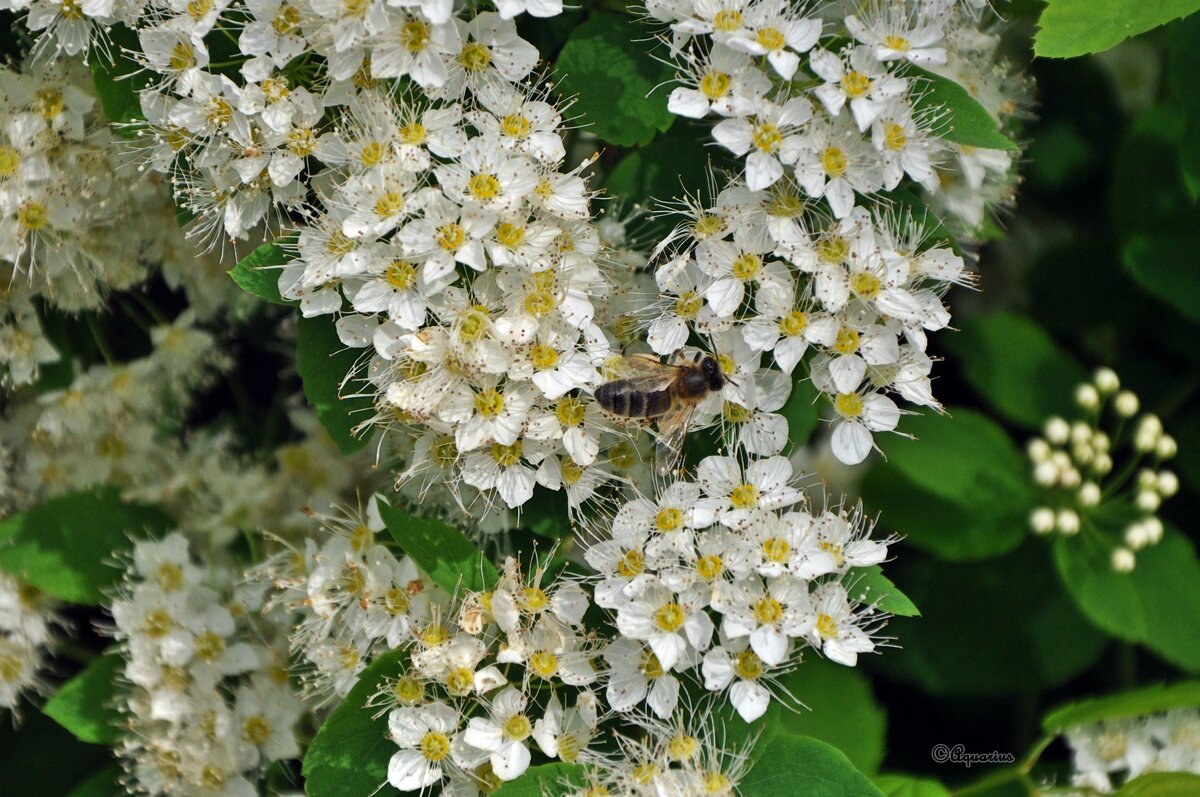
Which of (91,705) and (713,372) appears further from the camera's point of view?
(91,705)

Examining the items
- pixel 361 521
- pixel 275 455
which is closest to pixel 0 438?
pixel 275 455

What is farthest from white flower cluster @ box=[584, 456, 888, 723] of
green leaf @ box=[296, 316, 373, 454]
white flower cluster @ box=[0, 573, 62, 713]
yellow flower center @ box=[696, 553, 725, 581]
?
white flower cluster @ box=[0, 573, 62, 713]

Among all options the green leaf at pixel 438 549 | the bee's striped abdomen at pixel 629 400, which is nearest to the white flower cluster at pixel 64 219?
the green leaf at pixel 438 549

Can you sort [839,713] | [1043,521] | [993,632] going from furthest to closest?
[993,632] < [1043,521] < [839,713]

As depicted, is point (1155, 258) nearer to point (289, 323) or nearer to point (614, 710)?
point (614, 710)

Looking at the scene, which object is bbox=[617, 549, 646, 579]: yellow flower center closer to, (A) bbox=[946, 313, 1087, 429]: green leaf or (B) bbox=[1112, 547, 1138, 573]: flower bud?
(B) bbox=[1112, 547, 1138, 573]: flower bud

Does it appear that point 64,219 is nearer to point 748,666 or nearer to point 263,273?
point 263,273

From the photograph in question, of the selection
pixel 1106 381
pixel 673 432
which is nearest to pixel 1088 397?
pixel 1106 381
